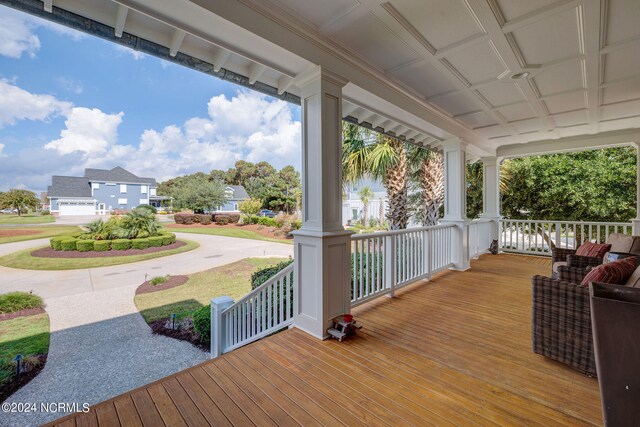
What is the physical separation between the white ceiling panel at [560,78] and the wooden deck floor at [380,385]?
2.82 meters

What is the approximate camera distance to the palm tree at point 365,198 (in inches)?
564

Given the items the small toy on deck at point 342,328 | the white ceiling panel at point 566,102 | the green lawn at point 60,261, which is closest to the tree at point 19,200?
the green lawn at point 60,261

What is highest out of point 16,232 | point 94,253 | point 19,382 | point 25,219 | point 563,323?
point 25,219

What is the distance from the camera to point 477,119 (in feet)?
14.8

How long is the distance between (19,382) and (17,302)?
298 cm

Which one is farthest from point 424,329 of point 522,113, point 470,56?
point 522,113

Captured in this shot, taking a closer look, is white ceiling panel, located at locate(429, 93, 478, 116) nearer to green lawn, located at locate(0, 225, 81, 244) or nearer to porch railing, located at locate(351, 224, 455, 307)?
porch railing, located at locate(351, 224, 455, 307)

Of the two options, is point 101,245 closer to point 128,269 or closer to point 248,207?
point 128,269

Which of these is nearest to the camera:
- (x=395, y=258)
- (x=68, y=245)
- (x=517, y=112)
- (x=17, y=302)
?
(x=395, y=258)

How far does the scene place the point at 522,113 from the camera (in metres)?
4.21

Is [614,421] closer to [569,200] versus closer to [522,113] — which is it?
[522,113]

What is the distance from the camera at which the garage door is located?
739 cm

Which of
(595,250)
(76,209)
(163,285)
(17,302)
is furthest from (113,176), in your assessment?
(595,250)

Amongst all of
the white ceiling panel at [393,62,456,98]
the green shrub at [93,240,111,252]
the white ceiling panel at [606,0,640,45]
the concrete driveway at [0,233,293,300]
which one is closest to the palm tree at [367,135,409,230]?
the white ceiling panel at [393,62,456,98]
